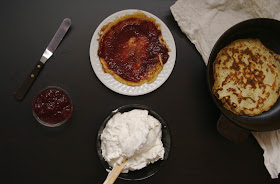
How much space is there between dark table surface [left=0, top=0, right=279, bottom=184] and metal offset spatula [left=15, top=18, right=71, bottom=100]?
3 centimetres

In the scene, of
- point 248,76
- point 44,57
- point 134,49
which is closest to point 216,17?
point 248,76

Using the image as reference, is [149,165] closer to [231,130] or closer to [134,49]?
[231,130]

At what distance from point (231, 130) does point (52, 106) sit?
999 mm

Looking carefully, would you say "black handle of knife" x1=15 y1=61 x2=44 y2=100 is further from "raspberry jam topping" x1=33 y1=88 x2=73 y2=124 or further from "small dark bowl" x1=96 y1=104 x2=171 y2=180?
"small dark bowl" x1=96 y1=104 x2=171 y2=180

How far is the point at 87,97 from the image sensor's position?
69.0 inches

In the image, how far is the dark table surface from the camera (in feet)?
5.62

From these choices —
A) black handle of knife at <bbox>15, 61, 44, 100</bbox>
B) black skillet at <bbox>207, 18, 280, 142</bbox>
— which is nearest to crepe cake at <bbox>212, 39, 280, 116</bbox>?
black skillet at <bbox>207, 18, 280, 142</bbox>

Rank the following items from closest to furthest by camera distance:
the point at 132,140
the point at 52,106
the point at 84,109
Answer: the point at 132,140, the point at 52,106, the point at 84,109

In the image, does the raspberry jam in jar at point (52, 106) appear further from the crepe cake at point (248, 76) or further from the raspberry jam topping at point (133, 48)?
the crepe cake at point (248, 76)

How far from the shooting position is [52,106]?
1.65 m

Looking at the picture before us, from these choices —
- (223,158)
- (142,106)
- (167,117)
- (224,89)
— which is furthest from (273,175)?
(142,106)

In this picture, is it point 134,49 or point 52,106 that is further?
point 134,49

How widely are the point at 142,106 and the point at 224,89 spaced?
0.48m

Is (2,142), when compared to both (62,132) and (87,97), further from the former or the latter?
(87,97)
